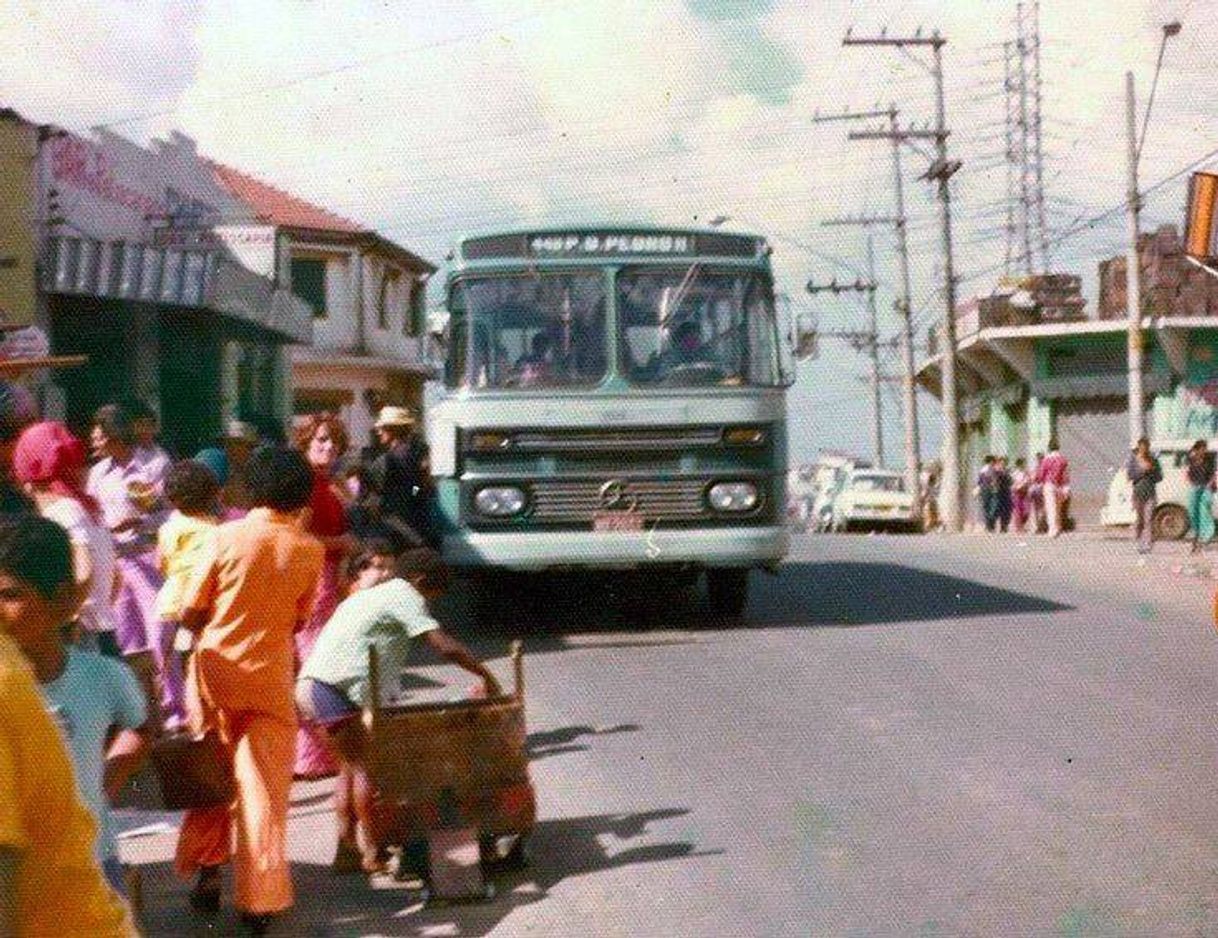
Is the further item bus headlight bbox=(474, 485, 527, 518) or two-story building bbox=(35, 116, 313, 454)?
two-story building bbox=(35, 116, 313, 454)

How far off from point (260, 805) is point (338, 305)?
40.0 metres

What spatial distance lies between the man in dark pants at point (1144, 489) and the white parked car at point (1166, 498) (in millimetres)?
6323

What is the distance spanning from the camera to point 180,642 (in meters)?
7.97

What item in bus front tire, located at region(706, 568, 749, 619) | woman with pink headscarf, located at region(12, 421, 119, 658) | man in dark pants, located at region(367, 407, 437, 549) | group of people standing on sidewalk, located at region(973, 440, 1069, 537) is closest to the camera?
woman with pink headscarf, located at region(12, 421, 119, 658)

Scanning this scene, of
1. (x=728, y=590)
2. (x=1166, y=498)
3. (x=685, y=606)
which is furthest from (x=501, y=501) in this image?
(x=1166, y=498)

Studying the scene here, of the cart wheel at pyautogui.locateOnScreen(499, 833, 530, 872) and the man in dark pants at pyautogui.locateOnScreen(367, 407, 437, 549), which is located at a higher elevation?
the man in dark pants at pyautogui.locateOnScreen(367, 407, 437, 549)

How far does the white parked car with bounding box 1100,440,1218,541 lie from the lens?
33469 millimetres

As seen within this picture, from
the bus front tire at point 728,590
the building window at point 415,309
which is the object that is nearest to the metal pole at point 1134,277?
the bus front tire at point 728,590

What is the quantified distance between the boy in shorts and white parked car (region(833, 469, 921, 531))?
39.8 metres

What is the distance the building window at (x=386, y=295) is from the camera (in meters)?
47.8

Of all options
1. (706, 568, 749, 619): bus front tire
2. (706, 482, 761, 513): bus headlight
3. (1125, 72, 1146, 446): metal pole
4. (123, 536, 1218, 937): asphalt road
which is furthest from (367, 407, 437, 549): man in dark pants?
(1125, 72, 1146, 446): metal pole

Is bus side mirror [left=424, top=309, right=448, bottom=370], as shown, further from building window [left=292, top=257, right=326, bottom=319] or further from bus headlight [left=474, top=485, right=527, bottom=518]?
building window [left=292, top=257, right=326, bottom=319]

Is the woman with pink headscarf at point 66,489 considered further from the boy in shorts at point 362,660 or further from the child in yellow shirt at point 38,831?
the child in yellow shirt at point 38,831

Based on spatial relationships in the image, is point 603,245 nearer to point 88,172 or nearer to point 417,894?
point 417,894
